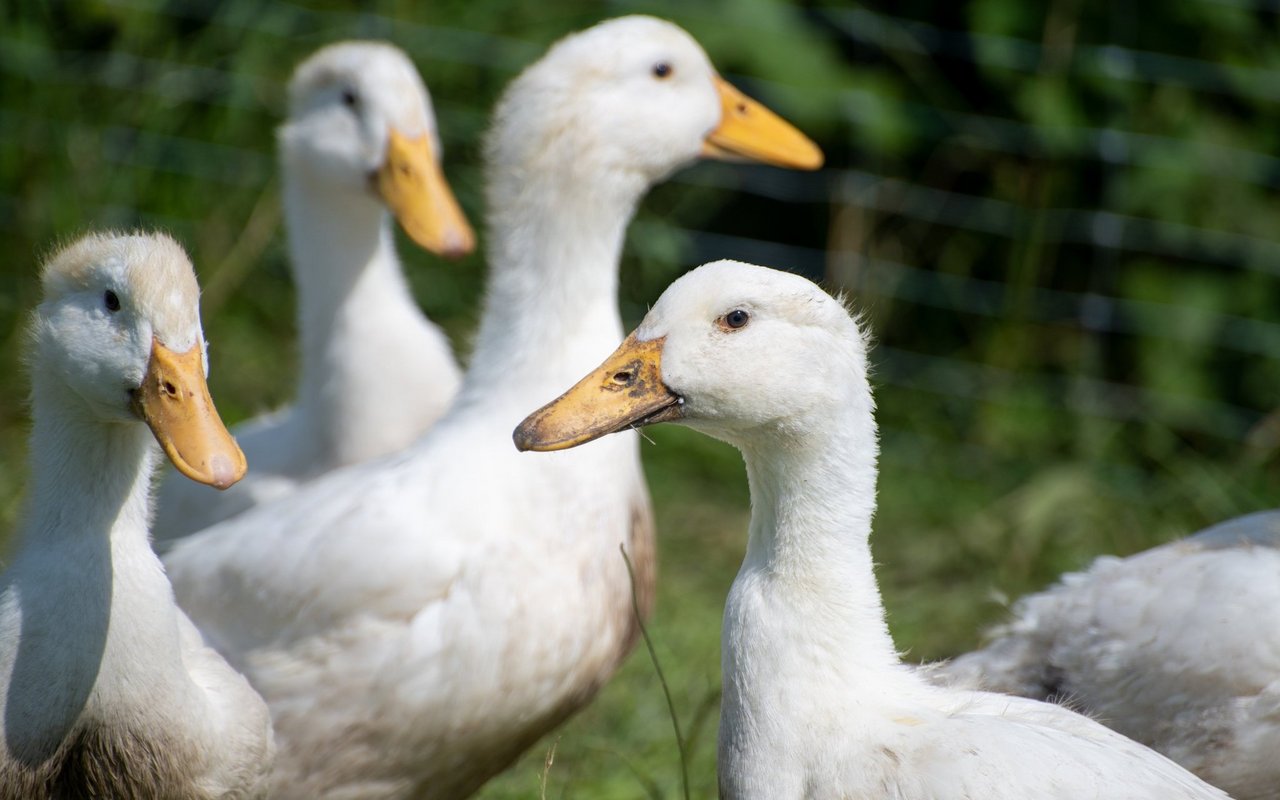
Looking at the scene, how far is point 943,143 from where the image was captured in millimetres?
5469

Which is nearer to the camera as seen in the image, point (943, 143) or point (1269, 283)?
point (1269, 283)

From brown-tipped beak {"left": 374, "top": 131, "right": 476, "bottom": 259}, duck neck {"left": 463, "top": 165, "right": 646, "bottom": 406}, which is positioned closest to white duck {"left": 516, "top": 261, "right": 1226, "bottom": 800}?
duck neck {"left": 463, "top": 165, "right": 646, "bottom": 406}

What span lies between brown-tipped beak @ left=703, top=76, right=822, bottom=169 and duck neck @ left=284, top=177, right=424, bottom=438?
0.94m

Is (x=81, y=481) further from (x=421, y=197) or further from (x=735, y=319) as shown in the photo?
(x=421, y=197)

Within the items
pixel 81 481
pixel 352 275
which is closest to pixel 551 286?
pixel 352 275

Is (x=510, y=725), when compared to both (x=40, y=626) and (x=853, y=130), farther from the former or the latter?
(x=853, y=130)

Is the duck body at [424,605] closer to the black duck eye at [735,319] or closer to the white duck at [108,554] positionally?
the white duck at [108,554]

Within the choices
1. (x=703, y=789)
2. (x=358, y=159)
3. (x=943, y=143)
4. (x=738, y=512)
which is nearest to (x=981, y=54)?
(x=943, y=143)

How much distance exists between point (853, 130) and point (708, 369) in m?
3.19

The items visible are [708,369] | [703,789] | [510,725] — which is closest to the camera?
[708,369]

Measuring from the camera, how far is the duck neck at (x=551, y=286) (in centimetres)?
323

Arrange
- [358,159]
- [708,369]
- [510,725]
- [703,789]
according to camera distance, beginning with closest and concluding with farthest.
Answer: [708,369], [510,725], [703,789], [358,159]

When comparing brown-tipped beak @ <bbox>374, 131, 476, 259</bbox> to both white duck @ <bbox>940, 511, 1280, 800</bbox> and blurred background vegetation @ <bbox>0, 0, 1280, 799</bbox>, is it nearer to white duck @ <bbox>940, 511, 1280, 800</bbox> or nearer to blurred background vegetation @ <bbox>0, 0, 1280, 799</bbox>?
blurred background vegetation @ <bbox>0, 0, 1280, 799</bbox>

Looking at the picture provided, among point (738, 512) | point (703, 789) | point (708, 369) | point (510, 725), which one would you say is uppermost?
point (708, 369)
